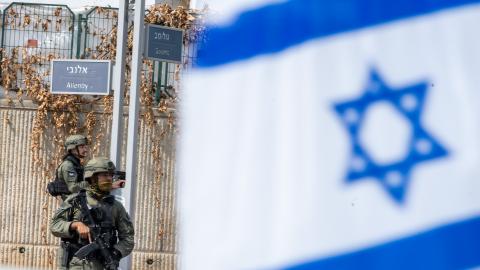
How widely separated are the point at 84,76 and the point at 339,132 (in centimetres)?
754

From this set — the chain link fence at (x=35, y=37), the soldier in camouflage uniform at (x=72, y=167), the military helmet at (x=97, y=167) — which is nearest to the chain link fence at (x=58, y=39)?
the chain link fence at (x=35, y=37)

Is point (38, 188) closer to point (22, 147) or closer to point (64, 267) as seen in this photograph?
point (22, 147)

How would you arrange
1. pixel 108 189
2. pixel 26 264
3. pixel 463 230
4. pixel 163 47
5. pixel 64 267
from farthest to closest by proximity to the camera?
pixel 26 264 → pixel 163 47 → pixel 64 267 → pixel 108 189 → pixel 463 230

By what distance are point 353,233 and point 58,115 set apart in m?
10.5

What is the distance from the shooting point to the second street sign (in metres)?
8.91

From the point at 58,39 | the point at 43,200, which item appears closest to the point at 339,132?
the point at 43,200

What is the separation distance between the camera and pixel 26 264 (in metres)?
11.6

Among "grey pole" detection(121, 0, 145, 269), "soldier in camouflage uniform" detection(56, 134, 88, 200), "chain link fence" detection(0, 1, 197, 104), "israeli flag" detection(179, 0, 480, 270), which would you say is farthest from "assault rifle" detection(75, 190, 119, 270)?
"israeli flag" detection(179, 0, 480, 270)

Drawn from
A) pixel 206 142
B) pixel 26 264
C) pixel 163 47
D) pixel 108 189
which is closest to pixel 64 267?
pixel 108 189

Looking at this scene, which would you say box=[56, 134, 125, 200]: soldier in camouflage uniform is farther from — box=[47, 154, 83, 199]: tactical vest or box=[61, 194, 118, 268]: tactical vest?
box=[61, 194, 118, 268]: tactical vest

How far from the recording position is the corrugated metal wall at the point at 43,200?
11539 mm

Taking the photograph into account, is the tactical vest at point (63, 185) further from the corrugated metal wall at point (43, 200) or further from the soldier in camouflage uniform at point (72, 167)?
the corrugated metal wall at point (43, 200)

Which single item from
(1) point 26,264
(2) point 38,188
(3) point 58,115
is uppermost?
(3) point 58,115

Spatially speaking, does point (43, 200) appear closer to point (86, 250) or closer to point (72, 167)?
point (72, 167)
